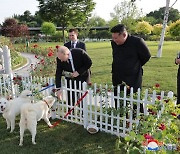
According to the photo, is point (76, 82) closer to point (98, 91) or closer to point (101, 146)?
point (98, 91)

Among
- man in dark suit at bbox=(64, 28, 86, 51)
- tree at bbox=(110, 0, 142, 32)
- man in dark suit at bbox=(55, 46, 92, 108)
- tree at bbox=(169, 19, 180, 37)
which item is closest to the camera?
man in dark suit at bbox=(55, 46, 92, 108)

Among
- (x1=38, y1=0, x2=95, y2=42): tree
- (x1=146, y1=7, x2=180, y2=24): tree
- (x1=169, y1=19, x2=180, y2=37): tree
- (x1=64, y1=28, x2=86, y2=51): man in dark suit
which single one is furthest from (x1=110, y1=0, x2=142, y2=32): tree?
(x1=146, y1=7, x2=180, y2=24): tree

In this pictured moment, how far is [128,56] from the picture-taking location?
429 centimetres

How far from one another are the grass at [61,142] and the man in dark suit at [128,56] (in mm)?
1066

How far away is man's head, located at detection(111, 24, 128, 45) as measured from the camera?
406cm

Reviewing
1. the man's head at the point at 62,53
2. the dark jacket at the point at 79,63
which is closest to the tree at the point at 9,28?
the dark jacket at the point at 79,63

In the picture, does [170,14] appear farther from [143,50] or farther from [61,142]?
[61,142]

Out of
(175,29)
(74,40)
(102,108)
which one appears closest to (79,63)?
(102,108)

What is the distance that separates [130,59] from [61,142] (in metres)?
1.92

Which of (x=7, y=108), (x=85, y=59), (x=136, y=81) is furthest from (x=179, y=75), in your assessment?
(x=7, y=108)

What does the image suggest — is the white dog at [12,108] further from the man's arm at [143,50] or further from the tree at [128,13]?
the tree at [128,13]

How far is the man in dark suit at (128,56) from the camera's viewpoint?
4.14m

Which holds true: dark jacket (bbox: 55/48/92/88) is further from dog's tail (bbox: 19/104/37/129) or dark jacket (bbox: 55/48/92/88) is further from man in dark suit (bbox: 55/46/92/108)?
A: dog's tail (bbox: 19/104/37/129)

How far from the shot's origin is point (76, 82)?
5090 mm
